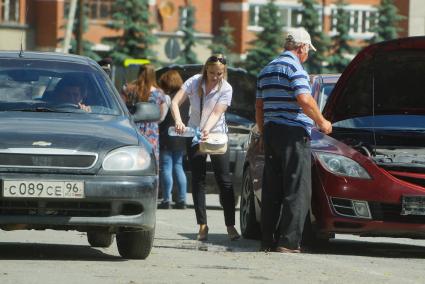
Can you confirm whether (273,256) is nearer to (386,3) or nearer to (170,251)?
(170,251)

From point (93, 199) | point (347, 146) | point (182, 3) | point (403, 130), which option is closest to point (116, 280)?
point (93, 199)

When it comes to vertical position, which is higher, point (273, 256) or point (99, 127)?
point (99, 127)

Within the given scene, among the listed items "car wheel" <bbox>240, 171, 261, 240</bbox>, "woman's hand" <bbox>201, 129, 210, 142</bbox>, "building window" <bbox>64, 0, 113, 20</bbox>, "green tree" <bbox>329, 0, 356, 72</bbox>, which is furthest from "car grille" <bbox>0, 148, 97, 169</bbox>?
"building window" <bbox>64, 0, 113, 20</bbox>

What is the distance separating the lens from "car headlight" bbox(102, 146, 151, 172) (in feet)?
33.7

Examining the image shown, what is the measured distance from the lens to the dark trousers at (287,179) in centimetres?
1183

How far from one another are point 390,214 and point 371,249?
4.45 feet

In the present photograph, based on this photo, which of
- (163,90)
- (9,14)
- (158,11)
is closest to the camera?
(163,90)

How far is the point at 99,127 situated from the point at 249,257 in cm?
Answer: 158

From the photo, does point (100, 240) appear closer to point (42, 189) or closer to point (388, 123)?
point (42, 189)

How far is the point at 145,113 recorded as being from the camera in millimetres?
11594

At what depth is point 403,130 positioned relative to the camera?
42.0 feet

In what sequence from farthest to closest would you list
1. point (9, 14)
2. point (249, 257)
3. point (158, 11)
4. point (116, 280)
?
point (158, 11) < point (9, 14) < point (249, 257) < point (116, 280)

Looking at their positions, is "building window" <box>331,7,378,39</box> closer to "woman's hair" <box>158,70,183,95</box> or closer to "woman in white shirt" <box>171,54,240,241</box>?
"woman's hair" <box>158,70,183,95</box>

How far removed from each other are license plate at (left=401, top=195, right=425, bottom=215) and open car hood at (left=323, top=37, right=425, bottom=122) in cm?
148
